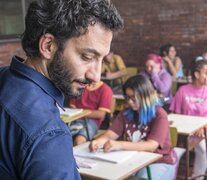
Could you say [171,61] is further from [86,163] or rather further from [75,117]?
[86,163]

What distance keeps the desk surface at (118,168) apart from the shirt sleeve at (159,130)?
0.23 m

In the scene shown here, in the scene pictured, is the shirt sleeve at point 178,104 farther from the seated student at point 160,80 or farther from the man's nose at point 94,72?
the man's nose at point 94,72

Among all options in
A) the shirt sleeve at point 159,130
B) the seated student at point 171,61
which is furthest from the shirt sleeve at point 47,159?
the seated student at point 171,61

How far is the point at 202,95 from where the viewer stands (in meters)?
4.03

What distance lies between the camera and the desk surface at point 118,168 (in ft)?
7.14

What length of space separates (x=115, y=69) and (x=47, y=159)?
6.19m

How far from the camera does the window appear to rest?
5.46 meters

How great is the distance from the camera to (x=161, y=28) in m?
7.15

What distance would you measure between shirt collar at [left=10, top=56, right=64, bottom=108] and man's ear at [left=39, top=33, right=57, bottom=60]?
50mm

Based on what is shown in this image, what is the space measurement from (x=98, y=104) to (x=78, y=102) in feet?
0.84

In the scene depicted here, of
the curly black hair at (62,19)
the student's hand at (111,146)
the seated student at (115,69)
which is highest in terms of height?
the curly black hair at (62,19)

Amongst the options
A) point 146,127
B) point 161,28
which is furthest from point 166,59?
point 146,127

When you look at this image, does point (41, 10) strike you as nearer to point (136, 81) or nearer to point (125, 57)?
point (136, 81)

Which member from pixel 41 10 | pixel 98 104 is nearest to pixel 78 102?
pixel 98 104
